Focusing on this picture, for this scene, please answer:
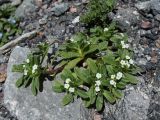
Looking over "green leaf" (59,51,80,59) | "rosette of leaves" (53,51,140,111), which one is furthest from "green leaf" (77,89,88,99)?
"green leaf" (59,51,80,59)

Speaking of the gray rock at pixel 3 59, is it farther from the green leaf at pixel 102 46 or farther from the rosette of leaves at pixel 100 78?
the green leaf at pixel 102 46

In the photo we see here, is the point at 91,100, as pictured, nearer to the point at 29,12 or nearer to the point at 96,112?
the point at 96,112

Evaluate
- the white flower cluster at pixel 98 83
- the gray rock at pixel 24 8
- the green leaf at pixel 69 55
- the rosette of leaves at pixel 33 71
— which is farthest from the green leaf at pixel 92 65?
the gray rock at pixel 24 8

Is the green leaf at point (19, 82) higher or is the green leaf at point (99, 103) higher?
the green leaf at point (19, 82)

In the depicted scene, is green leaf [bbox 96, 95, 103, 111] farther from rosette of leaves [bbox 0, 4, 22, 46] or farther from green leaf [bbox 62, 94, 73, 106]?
rosette of leaves [bbox 0, 4, 22, 46]

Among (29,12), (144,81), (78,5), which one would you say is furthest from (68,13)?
(144,81)

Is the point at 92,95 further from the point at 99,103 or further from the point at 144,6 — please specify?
the point at 144,6

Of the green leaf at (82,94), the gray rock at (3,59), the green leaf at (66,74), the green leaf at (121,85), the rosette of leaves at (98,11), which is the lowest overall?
the gray rock at (3,59)
